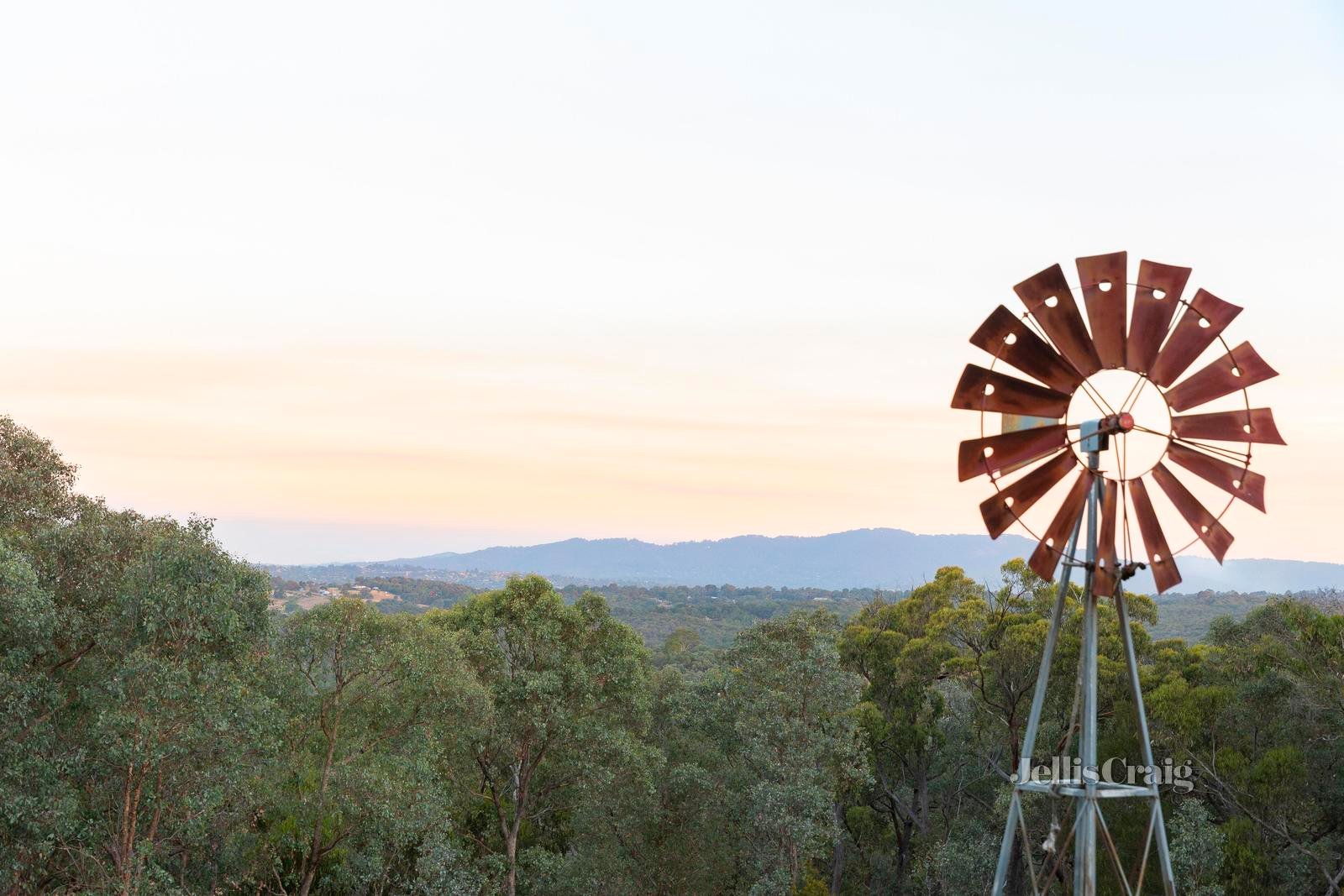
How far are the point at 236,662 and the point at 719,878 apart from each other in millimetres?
13624

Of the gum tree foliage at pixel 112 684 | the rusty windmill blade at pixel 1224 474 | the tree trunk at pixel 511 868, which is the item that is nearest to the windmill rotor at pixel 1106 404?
the rusty windmill blade at pixel 1224 474

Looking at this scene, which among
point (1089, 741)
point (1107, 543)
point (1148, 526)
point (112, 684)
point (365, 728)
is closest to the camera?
point (1089, 741)

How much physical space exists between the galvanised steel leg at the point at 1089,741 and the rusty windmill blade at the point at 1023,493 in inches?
15.1

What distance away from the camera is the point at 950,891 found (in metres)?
25.7

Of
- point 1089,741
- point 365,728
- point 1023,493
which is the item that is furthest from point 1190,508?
point 365,728

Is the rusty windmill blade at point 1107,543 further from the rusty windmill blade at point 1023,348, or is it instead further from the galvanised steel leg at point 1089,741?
the rusty windmill blade at point 1023,348

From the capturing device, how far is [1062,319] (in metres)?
8.99

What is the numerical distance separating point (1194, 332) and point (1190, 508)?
1607mm

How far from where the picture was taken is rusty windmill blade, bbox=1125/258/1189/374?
8.75 meters

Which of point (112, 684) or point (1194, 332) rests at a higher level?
point (1194, 332)

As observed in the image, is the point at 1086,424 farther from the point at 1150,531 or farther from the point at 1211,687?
the point at 1211,687

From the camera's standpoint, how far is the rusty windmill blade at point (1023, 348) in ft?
29.9

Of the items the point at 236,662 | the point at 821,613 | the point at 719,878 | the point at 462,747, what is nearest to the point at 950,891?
the point at 719,878

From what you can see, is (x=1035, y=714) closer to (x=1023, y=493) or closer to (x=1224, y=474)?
(x=1023, y=493)
